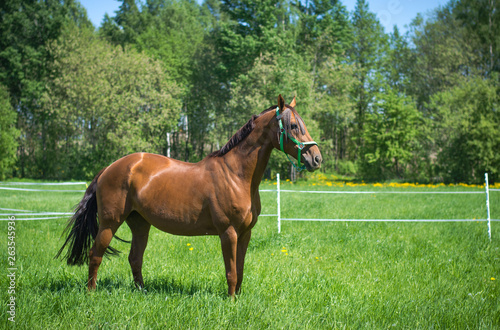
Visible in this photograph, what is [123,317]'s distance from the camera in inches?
128

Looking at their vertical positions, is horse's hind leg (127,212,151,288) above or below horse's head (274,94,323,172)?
below

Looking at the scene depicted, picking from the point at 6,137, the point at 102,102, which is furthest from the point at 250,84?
the point at 6,137

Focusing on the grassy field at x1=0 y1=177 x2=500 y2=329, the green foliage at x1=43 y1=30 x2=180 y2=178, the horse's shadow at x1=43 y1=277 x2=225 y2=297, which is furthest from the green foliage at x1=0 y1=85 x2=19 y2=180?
the horse's shadow at x1=43 y1=277 x2=225 y2=297

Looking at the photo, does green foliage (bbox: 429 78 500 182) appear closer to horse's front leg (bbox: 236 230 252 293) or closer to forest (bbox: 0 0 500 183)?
forest (bbox: 0 0 500 183)

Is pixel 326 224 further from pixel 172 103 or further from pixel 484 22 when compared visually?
pixel 484 22

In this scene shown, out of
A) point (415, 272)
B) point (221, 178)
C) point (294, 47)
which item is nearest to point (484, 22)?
point (294, 47)

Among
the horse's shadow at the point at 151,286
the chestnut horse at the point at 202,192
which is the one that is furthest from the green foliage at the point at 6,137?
the chestnut horse at the point at 202,192

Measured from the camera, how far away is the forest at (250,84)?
963 inches

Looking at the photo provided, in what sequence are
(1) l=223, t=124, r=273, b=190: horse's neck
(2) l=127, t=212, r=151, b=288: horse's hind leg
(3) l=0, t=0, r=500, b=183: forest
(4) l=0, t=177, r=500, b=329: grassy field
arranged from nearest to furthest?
(4) l=0, t=177, r=500, b=329: grassy field < (1) l=223, t=124, r=273, b=190: horse's neck < (2) l=127, t=212, r=151, b=288: horse's hind leg < (3) l=0, t=0, r=500, b=183: forest

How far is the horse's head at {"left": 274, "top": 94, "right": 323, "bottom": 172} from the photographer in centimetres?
345

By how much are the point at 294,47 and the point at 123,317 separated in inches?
1250

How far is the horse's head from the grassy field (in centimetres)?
152

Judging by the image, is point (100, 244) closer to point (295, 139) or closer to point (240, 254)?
point (240, 254)

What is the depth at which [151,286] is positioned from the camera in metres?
4.33
